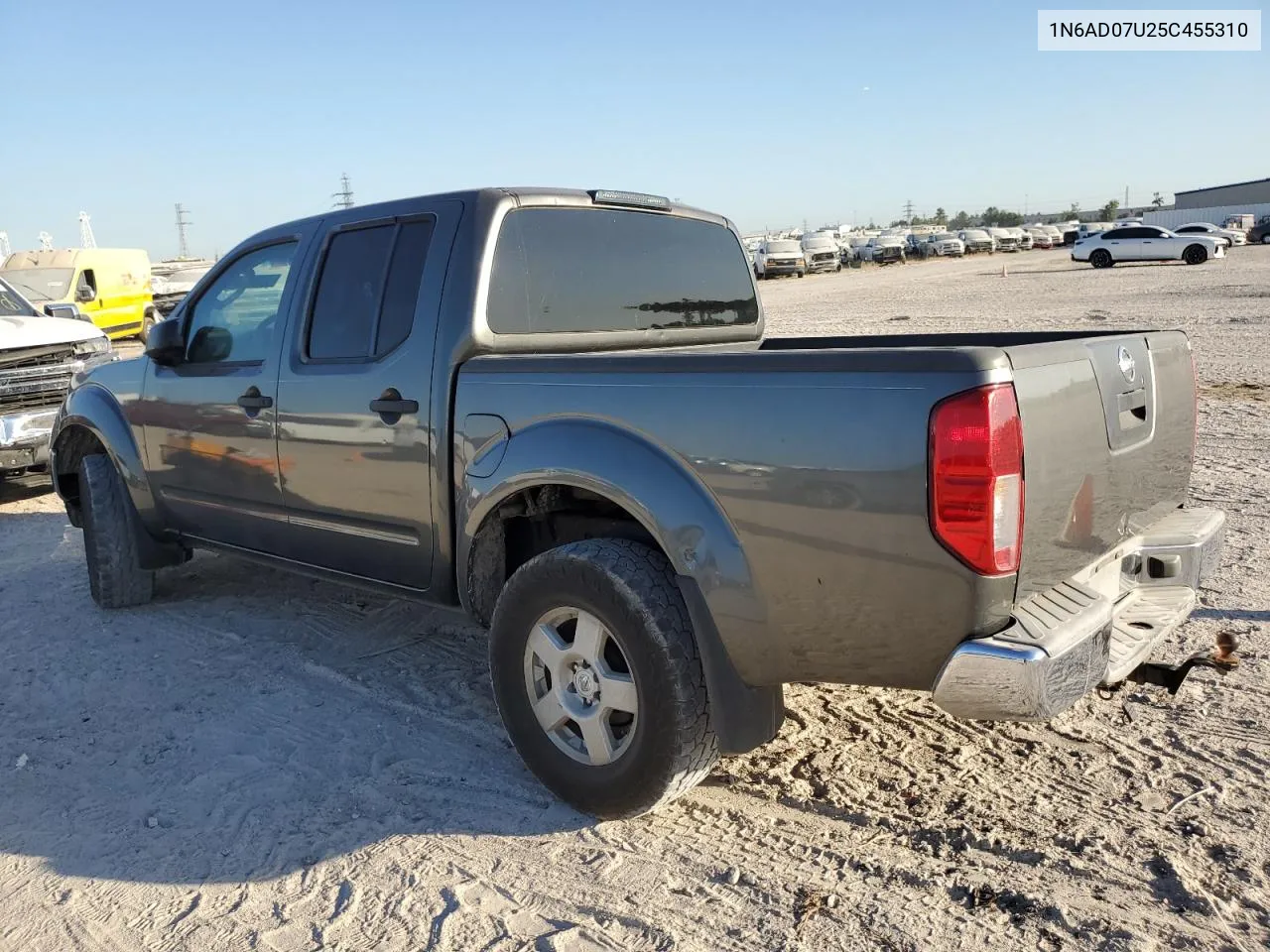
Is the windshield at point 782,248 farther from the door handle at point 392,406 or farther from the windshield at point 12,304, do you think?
the door handle at point 392,406

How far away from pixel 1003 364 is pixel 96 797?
3.28 metres

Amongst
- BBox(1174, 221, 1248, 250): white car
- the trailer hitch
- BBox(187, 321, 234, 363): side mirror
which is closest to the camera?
the trailer hitch

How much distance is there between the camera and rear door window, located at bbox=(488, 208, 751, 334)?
3.87 meters

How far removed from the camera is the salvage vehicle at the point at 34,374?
8172mm

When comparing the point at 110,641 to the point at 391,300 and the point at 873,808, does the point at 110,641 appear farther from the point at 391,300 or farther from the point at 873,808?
the point at 873,808

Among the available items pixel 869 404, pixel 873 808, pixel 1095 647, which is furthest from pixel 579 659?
pixel 1095 647

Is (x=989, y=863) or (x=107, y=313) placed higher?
(x=107, y=313)

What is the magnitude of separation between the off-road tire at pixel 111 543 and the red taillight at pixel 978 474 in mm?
4552

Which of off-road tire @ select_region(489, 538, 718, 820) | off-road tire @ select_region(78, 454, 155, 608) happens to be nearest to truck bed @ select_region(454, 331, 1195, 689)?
off-road tire @ select_region(489, 538, 718, 820)

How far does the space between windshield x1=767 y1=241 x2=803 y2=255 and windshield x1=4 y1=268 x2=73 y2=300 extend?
30.3m

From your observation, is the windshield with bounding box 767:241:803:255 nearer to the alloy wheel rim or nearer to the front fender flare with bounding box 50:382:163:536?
the front fender flare with bounding box 50:382:163:536

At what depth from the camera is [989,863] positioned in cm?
291

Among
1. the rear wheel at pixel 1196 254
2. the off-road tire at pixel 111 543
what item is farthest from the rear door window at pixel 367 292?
the rear wheel at pixel 1196 254

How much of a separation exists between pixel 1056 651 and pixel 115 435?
15.8ft
